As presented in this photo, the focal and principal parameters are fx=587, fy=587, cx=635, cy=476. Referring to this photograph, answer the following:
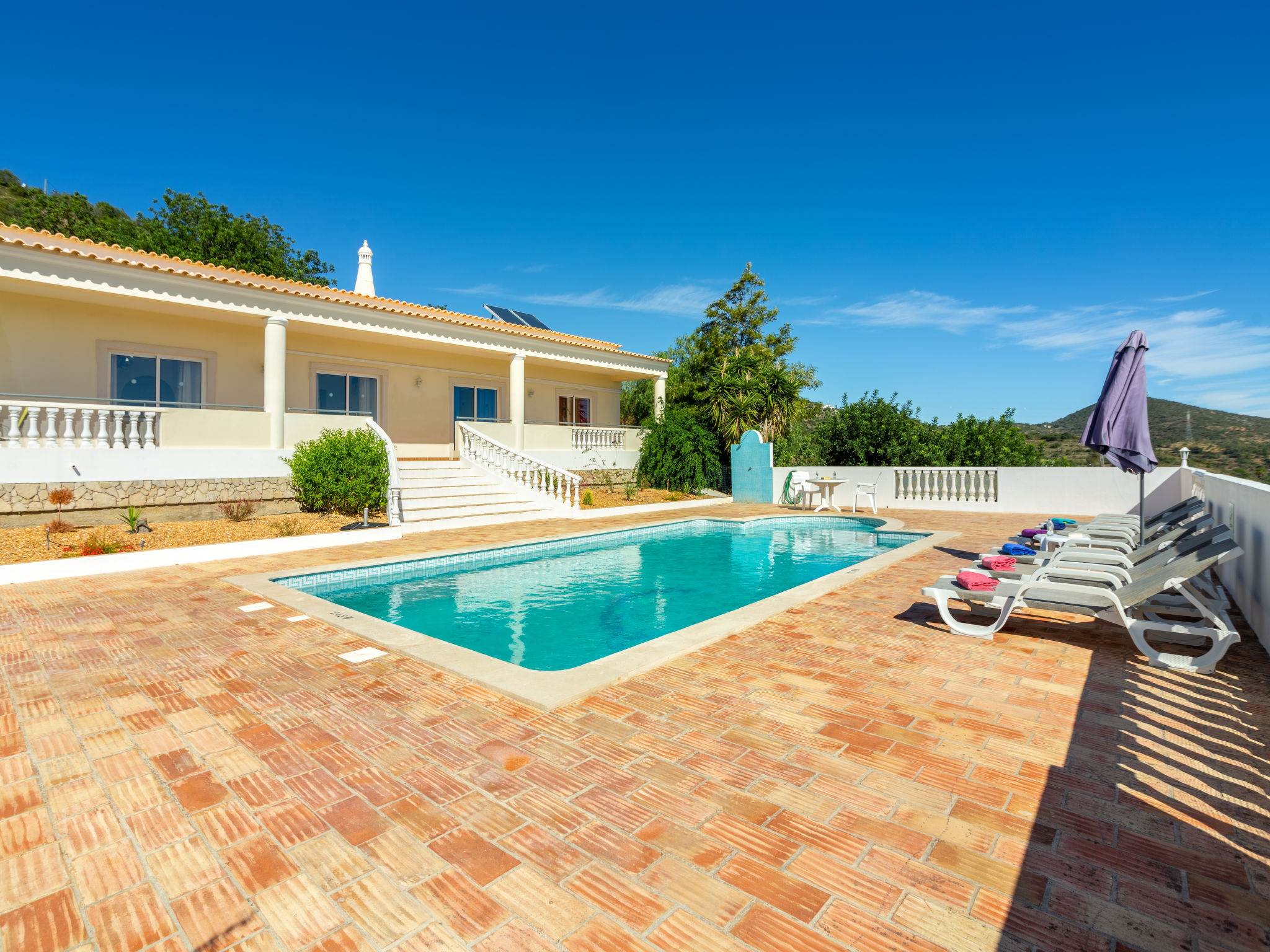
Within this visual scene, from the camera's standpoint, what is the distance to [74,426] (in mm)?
11023

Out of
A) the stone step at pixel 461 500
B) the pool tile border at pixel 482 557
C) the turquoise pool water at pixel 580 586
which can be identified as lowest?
the turquoise pool water at pixel 580 586

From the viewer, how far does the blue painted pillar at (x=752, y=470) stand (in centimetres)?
1945

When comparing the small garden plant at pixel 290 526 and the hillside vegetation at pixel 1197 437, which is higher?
the hillside vegetation at pixel 1197 437

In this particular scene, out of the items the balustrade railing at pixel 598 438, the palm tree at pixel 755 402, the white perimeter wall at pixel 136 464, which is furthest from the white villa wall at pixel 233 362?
the palm tree at pixel 755 402

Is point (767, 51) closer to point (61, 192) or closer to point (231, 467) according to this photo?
point (231, 467)

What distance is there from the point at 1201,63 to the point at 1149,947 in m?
22.0

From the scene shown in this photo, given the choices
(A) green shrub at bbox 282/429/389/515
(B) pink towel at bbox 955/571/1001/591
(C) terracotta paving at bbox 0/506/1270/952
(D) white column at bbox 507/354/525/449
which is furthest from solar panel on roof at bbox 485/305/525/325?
(B) pink towel at bbox 955/571/1001/591

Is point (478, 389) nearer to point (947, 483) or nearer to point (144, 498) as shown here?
point (144, 498)

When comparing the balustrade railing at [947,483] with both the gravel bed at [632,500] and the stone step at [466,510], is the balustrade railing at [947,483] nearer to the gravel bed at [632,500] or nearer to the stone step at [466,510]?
the gravel bed at [632,500]

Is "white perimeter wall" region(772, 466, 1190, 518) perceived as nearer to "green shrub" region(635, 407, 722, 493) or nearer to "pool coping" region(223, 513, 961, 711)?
"green shrub" region(635, 407, 722, 493)

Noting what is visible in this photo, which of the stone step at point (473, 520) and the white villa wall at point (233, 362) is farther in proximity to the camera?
the stone step at point (473, 520)

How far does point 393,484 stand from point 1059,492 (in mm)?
17251

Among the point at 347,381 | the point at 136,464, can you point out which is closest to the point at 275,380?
the point at 136,464

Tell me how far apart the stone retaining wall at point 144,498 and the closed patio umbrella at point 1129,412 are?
14.3 metres
